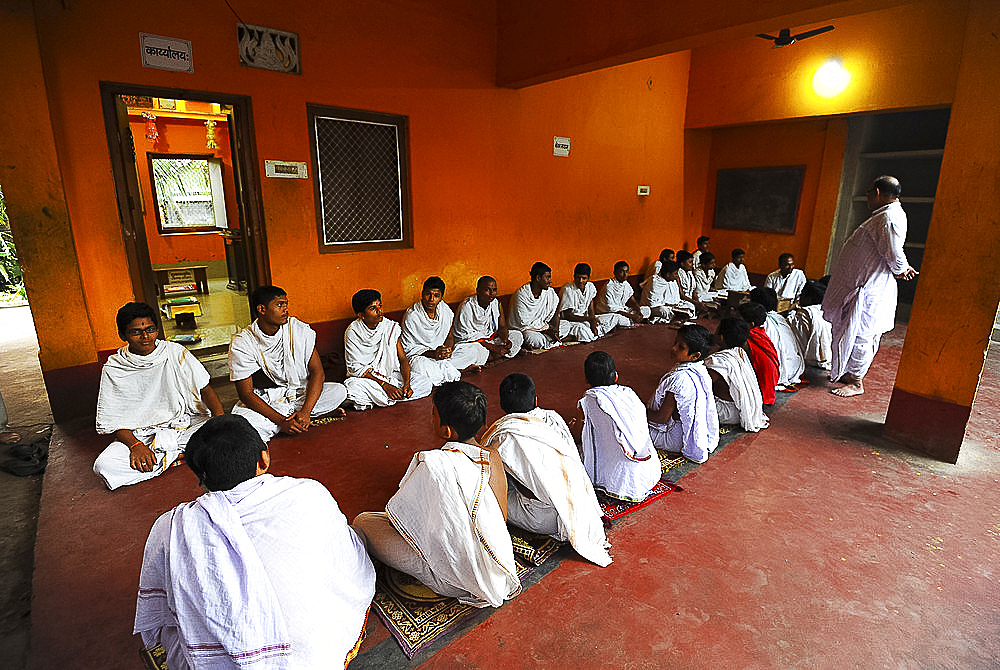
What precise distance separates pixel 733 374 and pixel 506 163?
431 cm

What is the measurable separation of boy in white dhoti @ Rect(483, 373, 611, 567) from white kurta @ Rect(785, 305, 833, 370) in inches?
162

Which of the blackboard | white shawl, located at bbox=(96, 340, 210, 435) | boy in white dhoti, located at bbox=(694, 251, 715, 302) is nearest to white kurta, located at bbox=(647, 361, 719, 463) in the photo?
white shawl, located at bbox=(96, 340, 210, 435)

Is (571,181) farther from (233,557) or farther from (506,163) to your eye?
(233,557)

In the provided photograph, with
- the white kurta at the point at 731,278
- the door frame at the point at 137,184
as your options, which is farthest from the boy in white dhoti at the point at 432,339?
the white kurta at the point at 731,278

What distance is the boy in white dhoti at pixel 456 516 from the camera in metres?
2.11

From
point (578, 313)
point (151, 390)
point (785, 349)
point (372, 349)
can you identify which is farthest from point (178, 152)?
point (785, 349)

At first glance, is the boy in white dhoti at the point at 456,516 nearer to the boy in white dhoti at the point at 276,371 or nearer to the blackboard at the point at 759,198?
the boy in white dhoti at the point at 276,371

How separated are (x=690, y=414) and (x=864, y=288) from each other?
263 centimetres

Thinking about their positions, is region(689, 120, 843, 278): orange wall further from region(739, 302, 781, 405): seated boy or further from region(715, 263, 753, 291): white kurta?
region(739, 302, 781, 405): seated boy

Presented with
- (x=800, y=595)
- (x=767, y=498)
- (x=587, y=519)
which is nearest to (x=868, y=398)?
(x=767, y=498)

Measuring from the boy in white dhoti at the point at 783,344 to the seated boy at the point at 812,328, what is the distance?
0.14 metres

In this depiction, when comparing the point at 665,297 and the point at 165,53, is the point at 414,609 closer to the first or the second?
the point at 165,53

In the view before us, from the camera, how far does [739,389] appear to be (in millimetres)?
4113

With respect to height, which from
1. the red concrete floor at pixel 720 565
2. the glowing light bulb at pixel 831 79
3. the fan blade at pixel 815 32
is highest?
the fan blade at pixel 815 32
